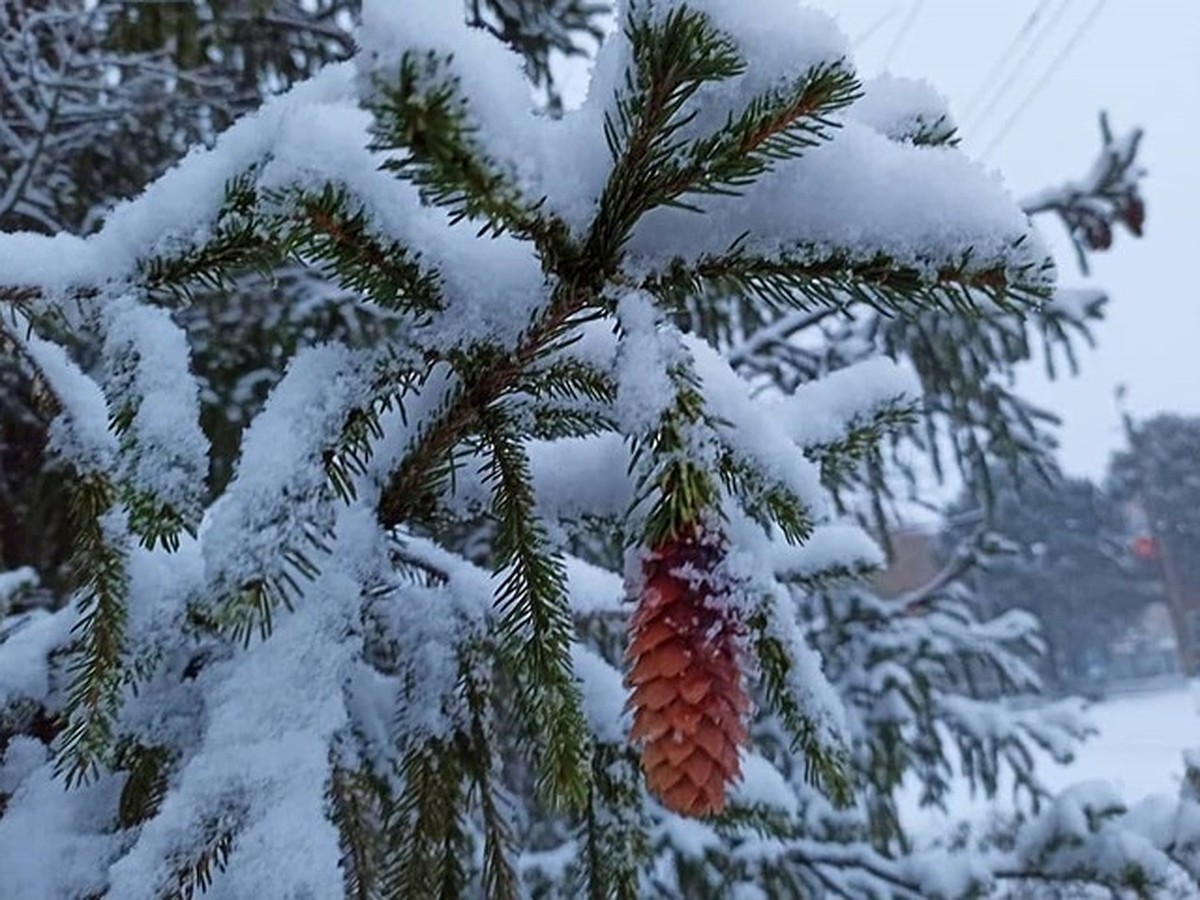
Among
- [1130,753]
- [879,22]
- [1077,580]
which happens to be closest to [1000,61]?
[879,22]

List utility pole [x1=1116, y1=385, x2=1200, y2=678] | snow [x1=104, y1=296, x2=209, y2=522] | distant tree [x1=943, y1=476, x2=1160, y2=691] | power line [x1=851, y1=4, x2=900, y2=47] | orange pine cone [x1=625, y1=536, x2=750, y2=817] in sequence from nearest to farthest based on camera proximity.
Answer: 1. orange pine cone [x1=625, y1=536, x2=750, y2=817]
2. snow [x1=104, y1=296, x2=209, y2=522]
3. power line [x1=851, y1=4, x2=900, y2=47]
4. utility pole [x1=1116, y1=385, x2=1200, y2=678]
5. distant tree [x1=943, y1=476, x2=1160, y2=691]

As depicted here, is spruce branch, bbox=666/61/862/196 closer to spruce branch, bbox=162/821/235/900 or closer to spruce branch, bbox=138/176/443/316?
spruce branch, bbox=138/176/443/316

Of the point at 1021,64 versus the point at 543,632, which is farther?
the point at 1021,64

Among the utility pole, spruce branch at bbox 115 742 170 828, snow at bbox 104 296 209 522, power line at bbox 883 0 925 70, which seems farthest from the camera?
the utility pole

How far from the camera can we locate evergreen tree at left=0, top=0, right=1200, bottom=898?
1.87 ft

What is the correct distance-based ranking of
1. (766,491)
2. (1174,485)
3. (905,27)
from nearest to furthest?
(766,491)
(905,27)
(1174,485)

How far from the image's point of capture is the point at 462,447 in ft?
3.05

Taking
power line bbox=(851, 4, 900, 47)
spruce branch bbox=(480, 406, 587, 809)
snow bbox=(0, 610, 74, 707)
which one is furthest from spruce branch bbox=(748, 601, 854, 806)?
power line bbox=(851, 4, 900, 47)

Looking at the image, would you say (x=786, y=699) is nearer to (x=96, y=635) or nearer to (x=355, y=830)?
(x=355, y=830)

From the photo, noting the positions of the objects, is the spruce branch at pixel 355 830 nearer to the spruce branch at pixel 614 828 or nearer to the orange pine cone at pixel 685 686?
the spruce branch at pixel 614 828

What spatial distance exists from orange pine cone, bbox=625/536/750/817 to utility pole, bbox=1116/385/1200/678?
92.8 ft

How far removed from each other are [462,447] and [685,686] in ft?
1.38

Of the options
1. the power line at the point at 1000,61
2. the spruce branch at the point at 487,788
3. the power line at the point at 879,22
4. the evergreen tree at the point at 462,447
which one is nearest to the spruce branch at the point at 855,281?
the evergreen tree at the point at 462,447

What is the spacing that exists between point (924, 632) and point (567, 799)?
144 inches
